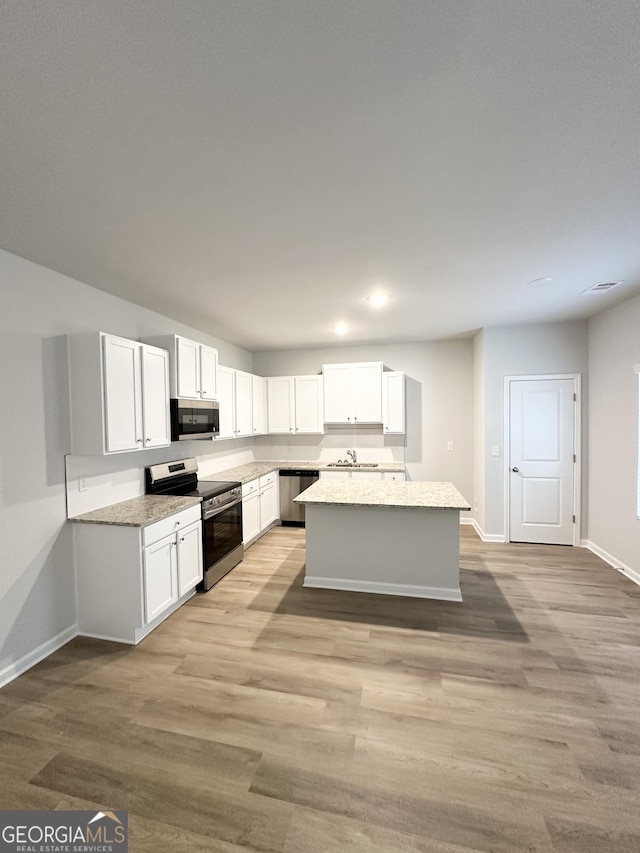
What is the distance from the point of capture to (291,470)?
5.32m

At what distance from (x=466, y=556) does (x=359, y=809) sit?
310cm

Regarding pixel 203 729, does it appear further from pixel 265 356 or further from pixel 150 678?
pixel 265 356

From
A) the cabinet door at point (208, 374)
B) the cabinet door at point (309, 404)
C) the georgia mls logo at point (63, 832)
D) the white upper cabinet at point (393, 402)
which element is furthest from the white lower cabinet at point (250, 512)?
the georgia mls logo at point (63, 832)

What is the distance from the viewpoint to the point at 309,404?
219 inches

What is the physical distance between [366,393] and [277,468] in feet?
5.70

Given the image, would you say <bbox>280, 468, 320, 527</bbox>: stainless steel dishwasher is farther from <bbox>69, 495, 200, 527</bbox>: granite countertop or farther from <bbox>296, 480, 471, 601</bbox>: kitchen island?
<bbox>69, 495, 200, 527</bbox>: granite countertop

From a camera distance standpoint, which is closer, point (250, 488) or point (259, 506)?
point (250, 488)

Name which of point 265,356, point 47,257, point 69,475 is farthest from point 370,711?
point 265,356

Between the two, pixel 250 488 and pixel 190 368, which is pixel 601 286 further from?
pixel 250 488

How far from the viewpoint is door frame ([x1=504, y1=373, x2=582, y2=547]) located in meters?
4.38

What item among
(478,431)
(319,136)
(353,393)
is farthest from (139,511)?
(478,431)

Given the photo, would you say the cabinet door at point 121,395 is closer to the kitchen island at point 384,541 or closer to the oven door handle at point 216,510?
the oven door handle at point 216,510

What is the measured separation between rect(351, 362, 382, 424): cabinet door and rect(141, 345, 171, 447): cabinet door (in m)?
2.78

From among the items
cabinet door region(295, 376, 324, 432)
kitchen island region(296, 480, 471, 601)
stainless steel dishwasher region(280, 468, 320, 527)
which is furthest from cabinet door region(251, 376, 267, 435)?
kitchen island region(296, 480, 471, 601)
